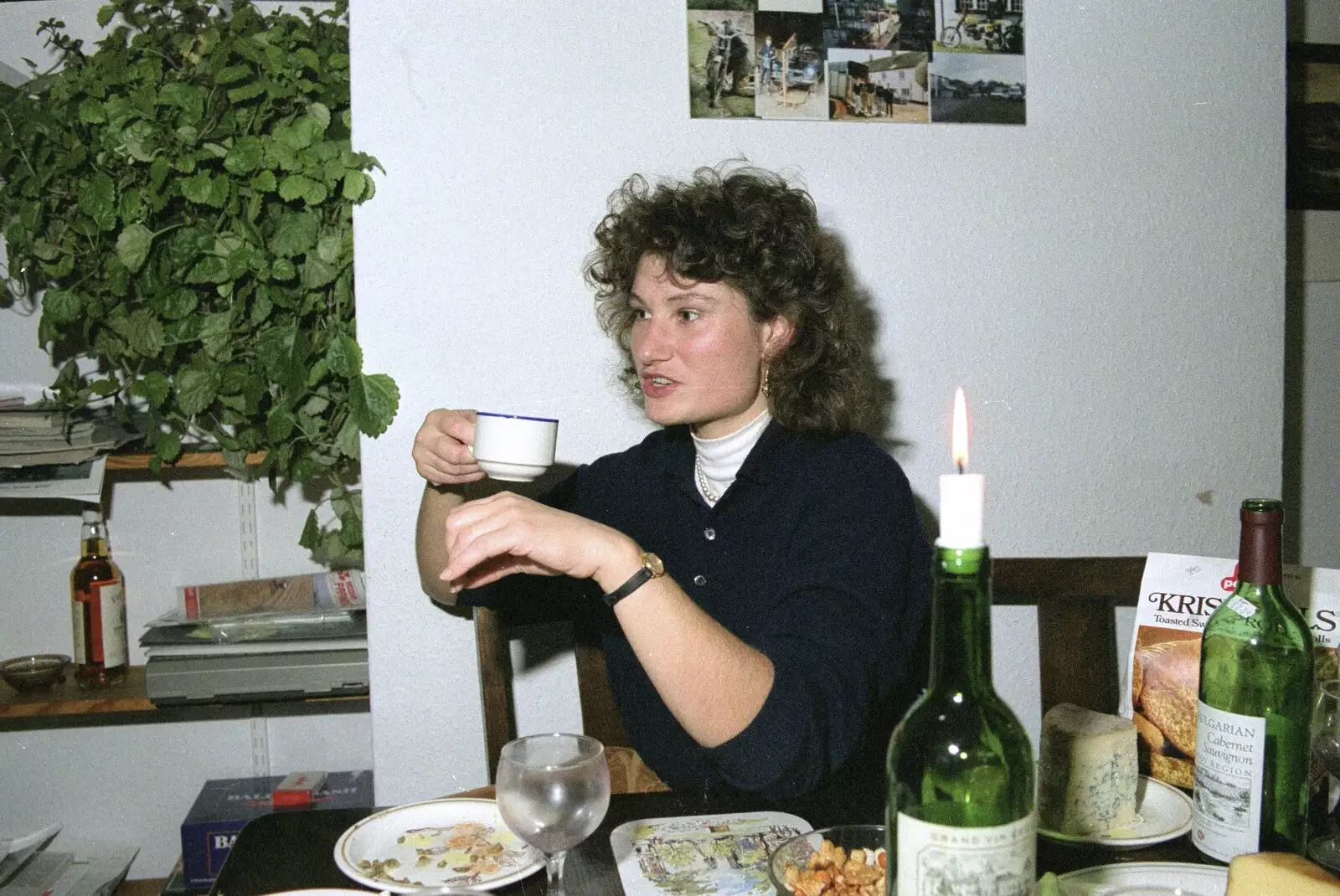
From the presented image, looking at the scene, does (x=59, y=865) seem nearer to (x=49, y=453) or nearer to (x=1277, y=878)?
(x=49, y=453)

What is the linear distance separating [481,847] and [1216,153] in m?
1.82

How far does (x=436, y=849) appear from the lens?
95cm

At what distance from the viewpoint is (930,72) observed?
1830mm

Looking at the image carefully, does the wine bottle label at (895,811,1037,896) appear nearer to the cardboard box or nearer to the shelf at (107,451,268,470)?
the cardboard box

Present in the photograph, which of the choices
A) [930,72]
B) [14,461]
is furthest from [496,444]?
[14,461]

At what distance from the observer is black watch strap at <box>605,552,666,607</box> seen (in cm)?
97

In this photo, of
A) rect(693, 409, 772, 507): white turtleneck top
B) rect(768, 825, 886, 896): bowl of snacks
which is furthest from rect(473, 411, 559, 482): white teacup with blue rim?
rect(768, 825, 886, 896): bowl of snacks

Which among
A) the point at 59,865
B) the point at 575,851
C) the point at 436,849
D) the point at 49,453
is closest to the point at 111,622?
the point at 49,453

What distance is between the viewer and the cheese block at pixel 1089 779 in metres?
0.92

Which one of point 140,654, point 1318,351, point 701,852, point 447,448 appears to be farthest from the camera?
point 1318,351

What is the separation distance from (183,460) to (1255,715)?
1819mm

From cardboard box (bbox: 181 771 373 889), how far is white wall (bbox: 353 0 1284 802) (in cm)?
48

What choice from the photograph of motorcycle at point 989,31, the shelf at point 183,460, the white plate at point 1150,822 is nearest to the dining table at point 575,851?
the white plate at point 1150,822

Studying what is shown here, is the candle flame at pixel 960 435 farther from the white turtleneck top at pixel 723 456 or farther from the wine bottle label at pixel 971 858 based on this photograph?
the white turtleneck top at pixel 723 456
